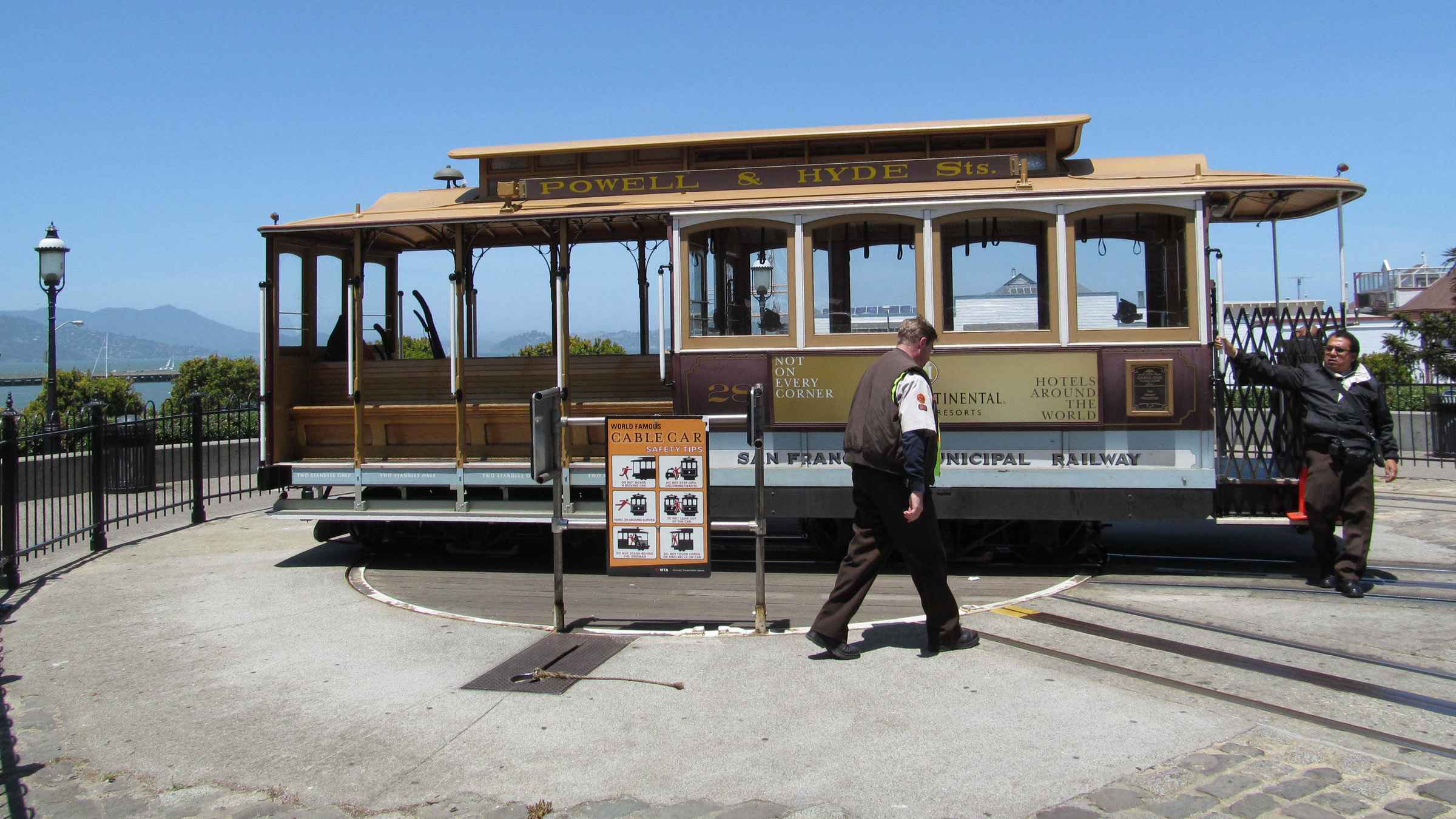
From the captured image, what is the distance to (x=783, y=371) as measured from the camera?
9273 millimetres

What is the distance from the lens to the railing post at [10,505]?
30.0 feet

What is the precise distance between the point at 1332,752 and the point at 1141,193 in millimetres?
5150

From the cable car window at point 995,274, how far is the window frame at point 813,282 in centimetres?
20

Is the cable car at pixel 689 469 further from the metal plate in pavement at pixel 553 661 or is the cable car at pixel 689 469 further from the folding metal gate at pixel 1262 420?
the folding metal gate at pixel 1262 420

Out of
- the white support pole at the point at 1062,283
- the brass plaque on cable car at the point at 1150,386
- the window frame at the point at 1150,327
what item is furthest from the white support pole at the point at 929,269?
the brass plaque on cable car at the point at 1150,386

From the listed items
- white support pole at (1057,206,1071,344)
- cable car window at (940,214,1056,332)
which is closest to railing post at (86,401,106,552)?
cable car window at (940,214,1056,332)

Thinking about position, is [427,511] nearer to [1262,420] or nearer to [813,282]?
[813,282]

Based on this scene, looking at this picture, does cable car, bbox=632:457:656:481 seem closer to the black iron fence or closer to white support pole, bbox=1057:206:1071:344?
white support pole, bbox=1057:206:1071:344

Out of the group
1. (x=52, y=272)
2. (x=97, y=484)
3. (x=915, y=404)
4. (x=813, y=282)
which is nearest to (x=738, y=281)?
(x=813, y=282)

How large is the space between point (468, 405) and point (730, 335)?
2.78 metres

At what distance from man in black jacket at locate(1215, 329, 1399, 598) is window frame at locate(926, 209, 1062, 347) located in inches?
62.5

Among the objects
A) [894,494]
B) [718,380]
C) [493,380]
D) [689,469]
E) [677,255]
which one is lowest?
[894,494]

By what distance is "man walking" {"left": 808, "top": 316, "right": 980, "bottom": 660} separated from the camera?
6293 mm

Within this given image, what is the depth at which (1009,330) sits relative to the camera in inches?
352
